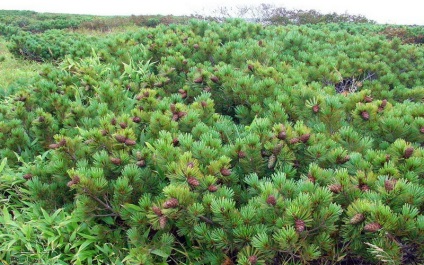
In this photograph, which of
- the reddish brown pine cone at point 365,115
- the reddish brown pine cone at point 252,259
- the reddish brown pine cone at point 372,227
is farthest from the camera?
the reddish brown pine cone at point 365,115

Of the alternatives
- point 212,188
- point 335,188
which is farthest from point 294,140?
point 212,188

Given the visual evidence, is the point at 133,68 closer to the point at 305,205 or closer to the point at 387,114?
the point at 387,114

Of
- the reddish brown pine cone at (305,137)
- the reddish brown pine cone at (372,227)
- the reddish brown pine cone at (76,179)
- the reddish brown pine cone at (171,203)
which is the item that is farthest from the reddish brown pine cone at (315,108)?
the reddish brown pine cone at (76,179)

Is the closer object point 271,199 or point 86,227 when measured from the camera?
point 271,199

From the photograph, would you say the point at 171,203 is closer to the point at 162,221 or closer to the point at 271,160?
the point at 162,221

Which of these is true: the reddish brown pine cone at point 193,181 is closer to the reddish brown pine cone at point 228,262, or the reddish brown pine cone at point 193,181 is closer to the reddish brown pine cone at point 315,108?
the reddish brown pine cone at point 228,262

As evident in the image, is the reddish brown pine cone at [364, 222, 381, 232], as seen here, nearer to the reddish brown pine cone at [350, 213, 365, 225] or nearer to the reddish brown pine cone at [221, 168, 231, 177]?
the reddish brown pine cone at [350, 213, 365, 225]

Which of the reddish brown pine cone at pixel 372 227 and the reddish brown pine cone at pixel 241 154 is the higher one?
the reddish brown pine cone at pixel 241 154

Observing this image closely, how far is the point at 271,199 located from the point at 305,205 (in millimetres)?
155

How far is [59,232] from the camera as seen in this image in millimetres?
2352

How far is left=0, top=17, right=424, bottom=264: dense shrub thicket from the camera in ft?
5.82

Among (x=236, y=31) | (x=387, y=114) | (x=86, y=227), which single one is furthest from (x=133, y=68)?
(x=387, y=114)

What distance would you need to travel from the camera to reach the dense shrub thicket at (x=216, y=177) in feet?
5.82

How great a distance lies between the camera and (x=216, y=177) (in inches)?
80.4
